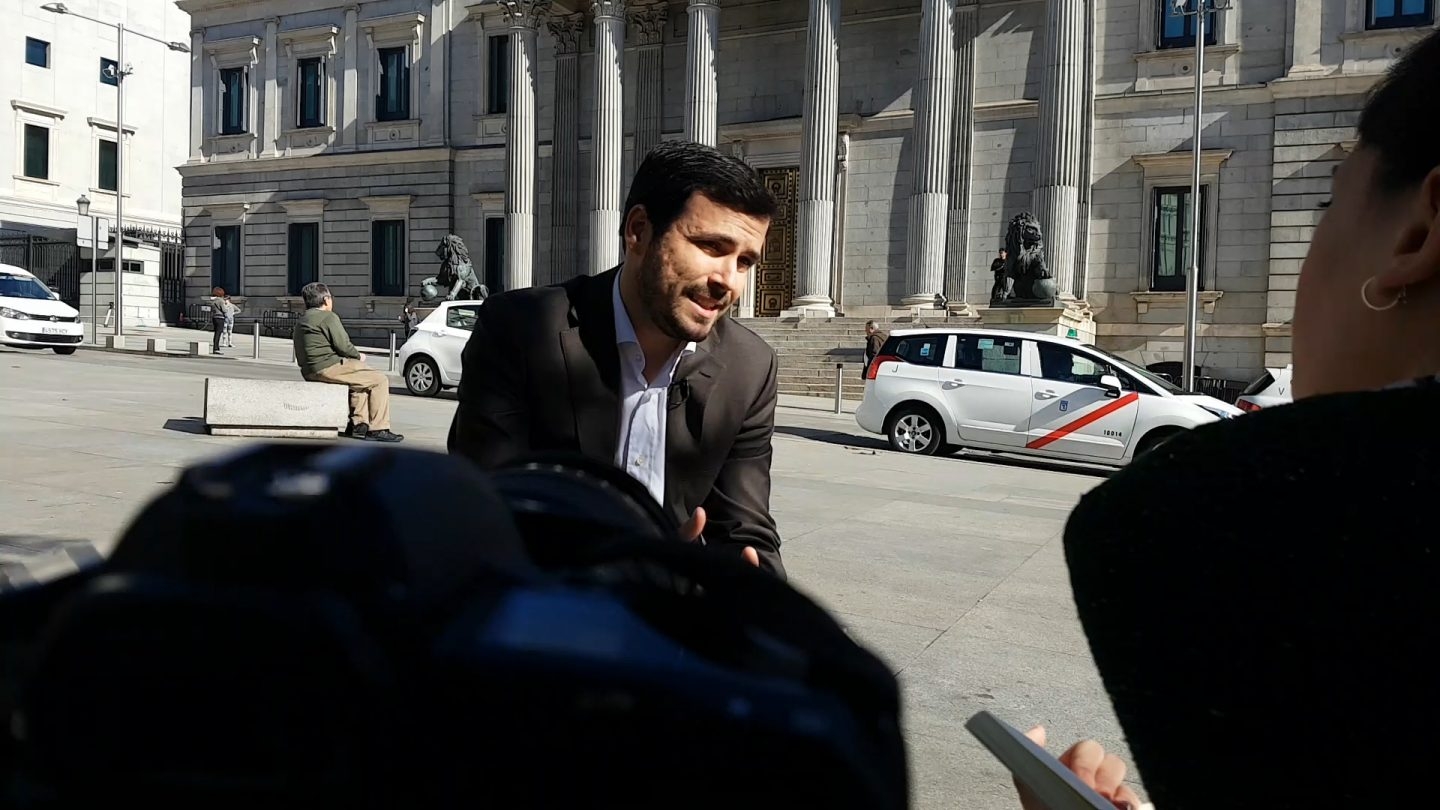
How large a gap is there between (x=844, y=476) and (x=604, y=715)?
1040 cm

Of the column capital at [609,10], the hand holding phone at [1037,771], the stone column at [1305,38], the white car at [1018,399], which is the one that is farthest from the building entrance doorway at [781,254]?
the hand holding phone at [1037,771]

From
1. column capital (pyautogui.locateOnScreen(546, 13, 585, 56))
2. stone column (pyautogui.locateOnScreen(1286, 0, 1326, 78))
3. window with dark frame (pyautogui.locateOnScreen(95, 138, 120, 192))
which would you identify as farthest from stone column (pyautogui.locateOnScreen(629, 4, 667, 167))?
window with dark frame (pyautogui.locateOnScreen(95, 138, 120, 192))

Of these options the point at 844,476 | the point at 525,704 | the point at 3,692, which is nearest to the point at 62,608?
the point at 3,692

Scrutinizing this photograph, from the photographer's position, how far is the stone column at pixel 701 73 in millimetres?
30141

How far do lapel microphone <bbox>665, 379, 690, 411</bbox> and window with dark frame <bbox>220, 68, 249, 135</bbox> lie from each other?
42865 mm

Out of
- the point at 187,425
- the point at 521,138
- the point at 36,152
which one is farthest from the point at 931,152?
the point at 36,152

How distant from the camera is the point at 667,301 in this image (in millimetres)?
2246

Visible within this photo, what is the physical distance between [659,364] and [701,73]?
29.1 metres

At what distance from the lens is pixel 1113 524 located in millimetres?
979

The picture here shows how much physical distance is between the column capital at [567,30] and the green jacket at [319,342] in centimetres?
2475

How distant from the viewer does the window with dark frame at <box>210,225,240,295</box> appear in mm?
41000

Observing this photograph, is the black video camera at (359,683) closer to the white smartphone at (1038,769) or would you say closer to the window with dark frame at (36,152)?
the white smartphone at (1038,769)

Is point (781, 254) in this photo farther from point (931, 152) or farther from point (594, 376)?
point (594, 376)

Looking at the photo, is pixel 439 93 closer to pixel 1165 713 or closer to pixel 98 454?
pixel 98 454
